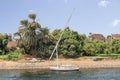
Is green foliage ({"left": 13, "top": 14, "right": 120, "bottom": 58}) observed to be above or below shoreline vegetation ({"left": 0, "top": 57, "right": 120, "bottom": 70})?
above

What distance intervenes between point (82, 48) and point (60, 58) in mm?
8664

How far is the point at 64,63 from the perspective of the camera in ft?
314

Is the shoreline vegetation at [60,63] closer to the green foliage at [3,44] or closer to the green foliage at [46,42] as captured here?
the green foliage at [46,42]

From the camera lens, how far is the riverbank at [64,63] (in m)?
91.2

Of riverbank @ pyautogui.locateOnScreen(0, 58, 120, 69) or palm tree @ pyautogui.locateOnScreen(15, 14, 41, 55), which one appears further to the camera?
palm tree @ pyautogui.locateOnScreen(15, 14, 41, 55)

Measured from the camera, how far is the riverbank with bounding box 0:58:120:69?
9119 cm

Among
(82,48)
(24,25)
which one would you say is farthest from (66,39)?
(24,25)

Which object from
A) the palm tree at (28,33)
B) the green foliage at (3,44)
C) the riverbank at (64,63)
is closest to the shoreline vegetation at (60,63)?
the riverbank at (64,63)

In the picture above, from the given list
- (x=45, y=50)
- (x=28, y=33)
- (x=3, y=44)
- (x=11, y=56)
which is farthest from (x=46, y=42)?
(x=3, y=44)

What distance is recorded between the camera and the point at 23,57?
96.9 m

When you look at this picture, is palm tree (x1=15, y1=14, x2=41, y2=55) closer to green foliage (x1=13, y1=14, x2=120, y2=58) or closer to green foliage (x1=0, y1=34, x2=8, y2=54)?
green foliage (x1=13, y1=14, x2=120, y2=58)

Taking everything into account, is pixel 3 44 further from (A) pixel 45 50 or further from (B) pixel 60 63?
(B) pixel 60 63

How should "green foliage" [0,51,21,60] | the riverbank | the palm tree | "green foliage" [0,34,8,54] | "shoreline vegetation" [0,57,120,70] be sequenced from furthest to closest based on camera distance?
1. "green foliage" [0,34,8,54]
2. the palm tree
3. "green foliage" [0,51,21,60]
4. the riverbank
5. "shoreline vegetation" [0,57,120,70]

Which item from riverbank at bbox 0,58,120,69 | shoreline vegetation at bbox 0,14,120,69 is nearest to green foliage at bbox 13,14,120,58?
shoreline vegetation at bbox 0,14,120,69
